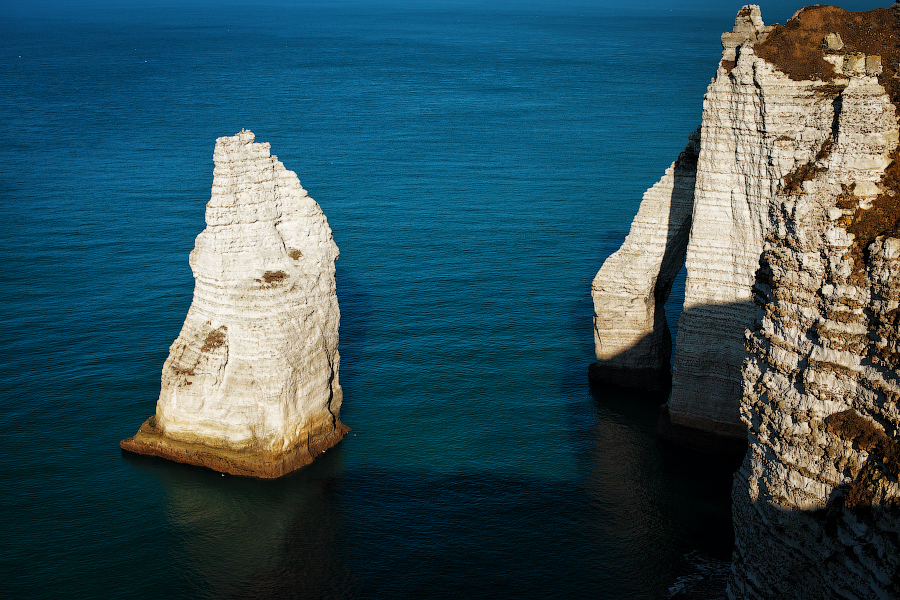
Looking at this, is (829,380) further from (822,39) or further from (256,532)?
(256,532)

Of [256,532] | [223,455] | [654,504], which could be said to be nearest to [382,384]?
[223,455]

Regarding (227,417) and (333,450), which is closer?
(227,417)

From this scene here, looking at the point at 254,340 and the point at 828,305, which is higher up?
the point at 828,305

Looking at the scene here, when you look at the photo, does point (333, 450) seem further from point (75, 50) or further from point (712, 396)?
point (75, 50)

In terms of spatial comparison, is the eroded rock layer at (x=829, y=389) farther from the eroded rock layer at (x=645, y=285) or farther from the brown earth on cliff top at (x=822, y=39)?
the eroded rock layer at (x=645, y=285)

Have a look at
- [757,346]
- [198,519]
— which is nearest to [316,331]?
[198,519]

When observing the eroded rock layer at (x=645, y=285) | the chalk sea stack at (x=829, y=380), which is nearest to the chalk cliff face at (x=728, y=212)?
the eroded rock layer at (x=645, y=285)

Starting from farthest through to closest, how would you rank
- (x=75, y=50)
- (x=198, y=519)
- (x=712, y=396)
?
(x=75, y=50) < (x=712, y=396) < (x=198, y=519)
